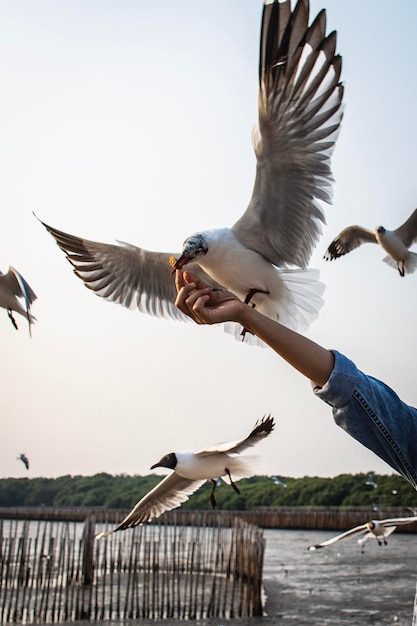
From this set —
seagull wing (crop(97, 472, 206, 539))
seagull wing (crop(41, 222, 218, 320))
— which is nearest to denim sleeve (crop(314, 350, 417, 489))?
seagull wing (crop(41, 222, 218, 320))

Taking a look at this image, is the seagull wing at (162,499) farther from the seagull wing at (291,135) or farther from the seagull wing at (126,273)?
the seagull wing at (291,135)

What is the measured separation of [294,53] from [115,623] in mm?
10791

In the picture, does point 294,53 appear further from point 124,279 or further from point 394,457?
point 124,279

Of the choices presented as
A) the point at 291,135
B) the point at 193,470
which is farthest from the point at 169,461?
the point at 291,135

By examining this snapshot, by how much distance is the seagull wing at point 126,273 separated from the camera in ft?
16.0

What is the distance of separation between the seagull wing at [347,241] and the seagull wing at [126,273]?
4.48 meters

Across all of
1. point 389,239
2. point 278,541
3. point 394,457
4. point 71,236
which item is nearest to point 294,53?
point 394,457

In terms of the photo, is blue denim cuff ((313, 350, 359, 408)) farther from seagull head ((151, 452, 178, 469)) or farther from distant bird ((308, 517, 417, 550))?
seagull head ((151, 452, 178, 469))

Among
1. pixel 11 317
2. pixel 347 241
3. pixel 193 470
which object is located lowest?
pixel 193 470

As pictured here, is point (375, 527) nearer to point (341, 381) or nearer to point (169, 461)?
point (169, 461)

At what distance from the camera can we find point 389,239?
809cm

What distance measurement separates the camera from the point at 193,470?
20.7 feet

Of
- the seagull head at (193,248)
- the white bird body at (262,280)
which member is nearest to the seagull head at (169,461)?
the white bird body at (262,280)

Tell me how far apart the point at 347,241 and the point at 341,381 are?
8460mm
